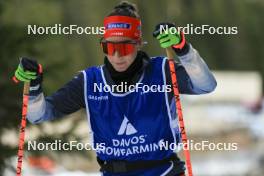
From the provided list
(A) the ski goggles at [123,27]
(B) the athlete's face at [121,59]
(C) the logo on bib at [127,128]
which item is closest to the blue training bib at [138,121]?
(C) the logo on bib at [127,128]

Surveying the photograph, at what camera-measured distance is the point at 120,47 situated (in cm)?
426

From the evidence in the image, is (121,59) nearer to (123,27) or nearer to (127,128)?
(123,27)

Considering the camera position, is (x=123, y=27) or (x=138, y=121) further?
(x=123, y=27)

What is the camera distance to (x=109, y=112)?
429cm

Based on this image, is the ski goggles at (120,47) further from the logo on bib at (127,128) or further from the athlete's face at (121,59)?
the logo on bib at (127,128)

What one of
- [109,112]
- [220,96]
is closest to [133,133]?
[109,112]

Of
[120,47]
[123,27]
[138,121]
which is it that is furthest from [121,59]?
[138,121]

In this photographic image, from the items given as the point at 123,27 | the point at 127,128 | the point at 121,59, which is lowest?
the point at 127,128

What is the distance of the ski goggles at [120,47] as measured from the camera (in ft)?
13.9

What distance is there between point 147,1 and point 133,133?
46.0 ft

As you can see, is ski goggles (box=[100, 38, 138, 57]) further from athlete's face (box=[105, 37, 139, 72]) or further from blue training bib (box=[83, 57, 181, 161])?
blue training bib (box=[83, 57, 181, 161])

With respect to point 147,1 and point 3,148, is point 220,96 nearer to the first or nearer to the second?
point 147,1

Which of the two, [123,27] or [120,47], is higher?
[123,27]

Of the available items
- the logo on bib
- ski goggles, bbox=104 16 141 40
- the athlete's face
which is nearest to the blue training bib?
the logo on bib
